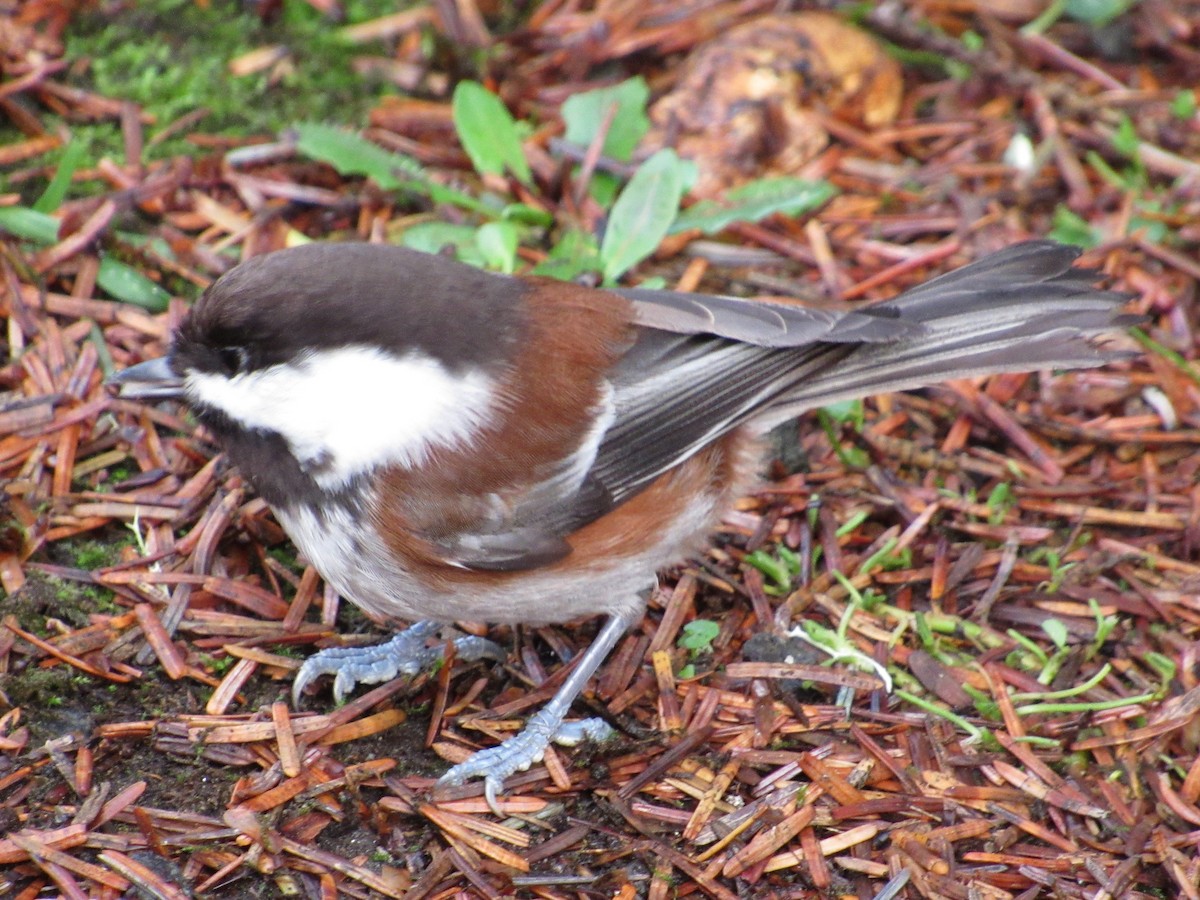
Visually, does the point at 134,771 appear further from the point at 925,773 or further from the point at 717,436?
the point at 925,773

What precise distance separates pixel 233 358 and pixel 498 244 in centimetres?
140

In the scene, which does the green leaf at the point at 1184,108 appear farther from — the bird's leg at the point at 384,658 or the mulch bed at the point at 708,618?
the bird's leg at the point at 384,658

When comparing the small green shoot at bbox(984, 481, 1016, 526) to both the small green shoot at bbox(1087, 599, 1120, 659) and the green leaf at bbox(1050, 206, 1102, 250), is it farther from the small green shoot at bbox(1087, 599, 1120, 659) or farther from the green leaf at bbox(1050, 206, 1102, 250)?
the green leaf at bbox(1050, 206, 1102, 250)

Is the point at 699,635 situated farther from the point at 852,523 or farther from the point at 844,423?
the point at 844,423

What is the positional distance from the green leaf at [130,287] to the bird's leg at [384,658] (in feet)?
4.67

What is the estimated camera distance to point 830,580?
3717 millimetres

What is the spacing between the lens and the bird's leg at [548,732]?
10.3ft

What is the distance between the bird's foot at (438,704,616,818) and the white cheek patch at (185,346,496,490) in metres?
0.77

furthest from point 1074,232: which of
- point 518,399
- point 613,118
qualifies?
point 518,399

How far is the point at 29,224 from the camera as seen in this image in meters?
4.09

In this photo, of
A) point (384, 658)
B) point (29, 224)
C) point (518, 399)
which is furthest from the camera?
point (29, 224)

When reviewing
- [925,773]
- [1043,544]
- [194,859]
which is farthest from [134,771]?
[1043,544]

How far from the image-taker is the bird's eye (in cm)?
300

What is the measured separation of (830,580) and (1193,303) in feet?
6.10
